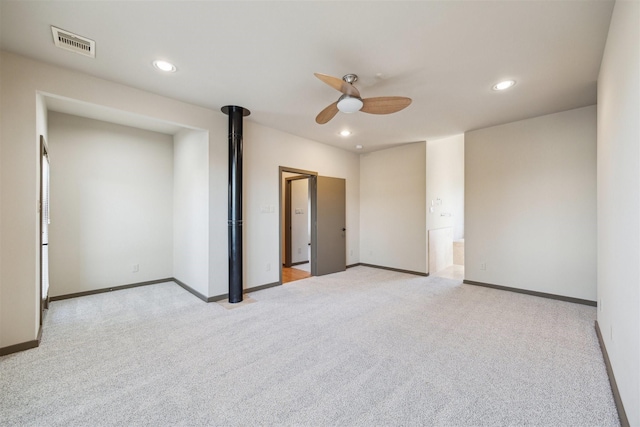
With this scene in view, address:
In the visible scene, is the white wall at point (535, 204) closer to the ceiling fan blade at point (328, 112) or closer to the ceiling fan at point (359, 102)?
the ceiling fan at point (359, 102)

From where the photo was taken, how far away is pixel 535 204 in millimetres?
3949

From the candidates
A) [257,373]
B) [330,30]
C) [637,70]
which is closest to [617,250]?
[637,70]

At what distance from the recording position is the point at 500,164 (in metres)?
4.27

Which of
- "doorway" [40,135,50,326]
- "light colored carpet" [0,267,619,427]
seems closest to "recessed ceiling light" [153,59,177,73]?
"doorway" [40,135,50,326]

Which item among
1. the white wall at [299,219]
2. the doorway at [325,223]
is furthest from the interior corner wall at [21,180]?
the white wall at [299,219]

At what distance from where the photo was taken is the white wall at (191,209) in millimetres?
3791

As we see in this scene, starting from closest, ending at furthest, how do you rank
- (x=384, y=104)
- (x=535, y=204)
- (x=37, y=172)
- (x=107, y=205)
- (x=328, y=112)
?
(x=37, y=172), (x=384, y=104), (x=328, y=112), (x=535, y=204), (x=107, y=205)

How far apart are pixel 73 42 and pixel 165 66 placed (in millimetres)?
669

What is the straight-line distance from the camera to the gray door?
5.29 meters

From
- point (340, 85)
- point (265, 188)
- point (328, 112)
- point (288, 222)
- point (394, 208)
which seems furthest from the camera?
point (288, 222)

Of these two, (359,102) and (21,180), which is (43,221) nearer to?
(21,180)

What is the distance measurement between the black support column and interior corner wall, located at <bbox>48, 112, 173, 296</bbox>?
1.76 metres

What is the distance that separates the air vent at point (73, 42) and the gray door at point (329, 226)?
143 inches

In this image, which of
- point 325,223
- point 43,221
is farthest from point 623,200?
point 43,221
